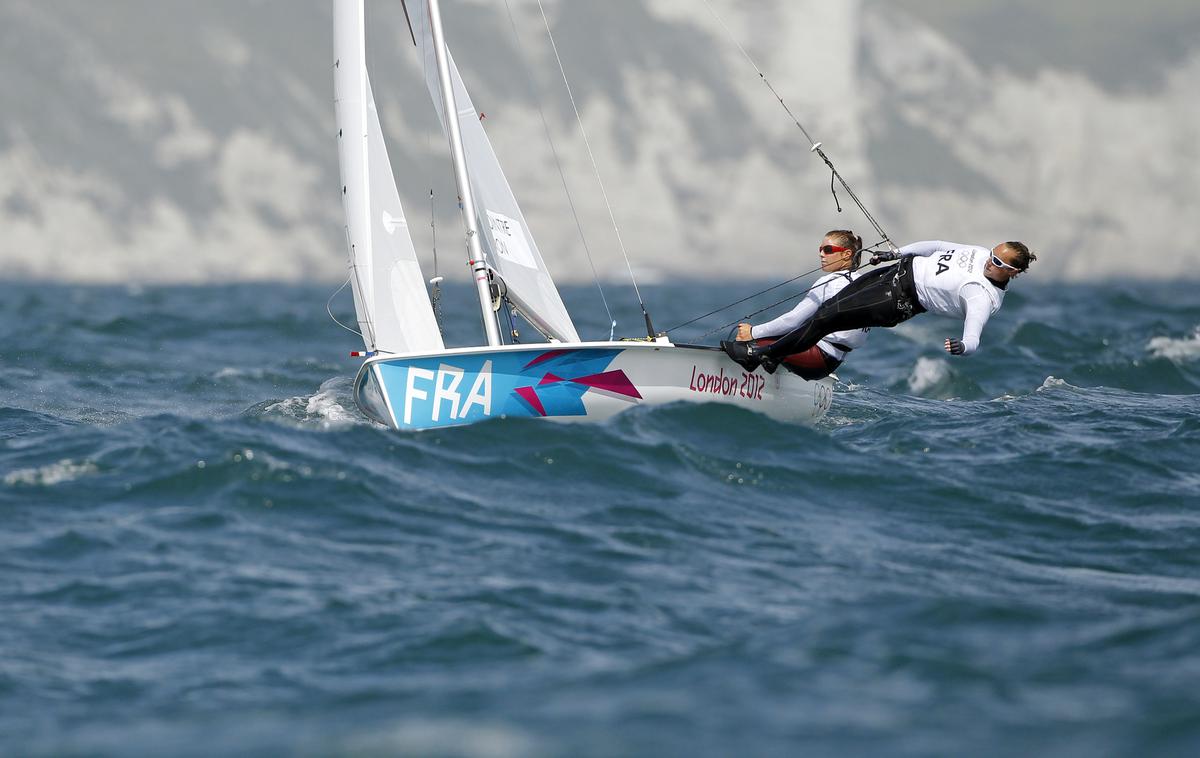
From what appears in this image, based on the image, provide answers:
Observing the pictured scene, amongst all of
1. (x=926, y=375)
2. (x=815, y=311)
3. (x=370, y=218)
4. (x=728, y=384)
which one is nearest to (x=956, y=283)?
(x=815, y=311)

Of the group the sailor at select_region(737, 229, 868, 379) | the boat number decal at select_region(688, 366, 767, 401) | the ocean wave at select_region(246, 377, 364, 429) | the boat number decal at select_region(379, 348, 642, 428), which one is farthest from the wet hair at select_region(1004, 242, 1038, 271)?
the ocean wave at select_region(246, 377, 364, 429)

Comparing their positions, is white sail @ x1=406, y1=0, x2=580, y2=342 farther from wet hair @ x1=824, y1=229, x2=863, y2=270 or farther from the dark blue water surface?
wet hair @ x1=824, y1=229, x2=863, y2=270

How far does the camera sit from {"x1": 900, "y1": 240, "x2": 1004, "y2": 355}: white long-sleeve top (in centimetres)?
904

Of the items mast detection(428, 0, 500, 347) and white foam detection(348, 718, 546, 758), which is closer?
white foam detection(348, 718, 546, 758)

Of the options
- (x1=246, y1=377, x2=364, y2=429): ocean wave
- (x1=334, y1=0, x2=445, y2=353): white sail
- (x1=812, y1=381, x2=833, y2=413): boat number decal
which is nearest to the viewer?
(x1=246, y1=377, x2=364, y2=429): ocean wave

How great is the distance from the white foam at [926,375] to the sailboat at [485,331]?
339 centimetres

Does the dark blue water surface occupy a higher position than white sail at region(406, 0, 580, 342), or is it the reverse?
white sail at region(406, 0, 580, 342)

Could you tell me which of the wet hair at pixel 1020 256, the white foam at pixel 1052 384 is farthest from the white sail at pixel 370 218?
the white foam at pixel 1052 384

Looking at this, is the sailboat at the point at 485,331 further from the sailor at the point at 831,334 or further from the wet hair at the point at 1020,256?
the wet hair at the point at 1020,256

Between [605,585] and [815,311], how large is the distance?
4023 millimetres

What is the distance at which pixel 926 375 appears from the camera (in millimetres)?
14289

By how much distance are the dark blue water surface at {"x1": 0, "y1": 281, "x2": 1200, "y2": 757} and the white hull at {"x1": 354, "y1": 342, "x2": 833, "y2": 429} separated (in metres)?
0.24

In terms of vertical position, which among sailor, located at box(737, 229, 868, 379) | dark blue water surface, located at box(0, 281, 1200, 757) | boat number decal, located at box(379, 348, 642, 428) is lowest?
dark blue water surface, located at box(0, 281, 1200, 757)

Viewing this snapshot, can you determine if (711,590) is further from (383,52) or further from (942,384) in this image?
(383,52)
